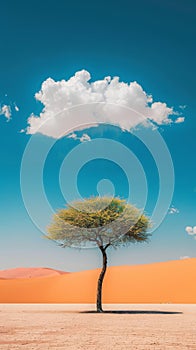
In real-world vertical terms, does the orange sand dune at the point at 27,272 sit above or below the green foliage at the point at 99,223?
above

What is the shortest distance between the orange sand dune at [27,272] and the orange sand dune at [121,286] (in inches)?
2335

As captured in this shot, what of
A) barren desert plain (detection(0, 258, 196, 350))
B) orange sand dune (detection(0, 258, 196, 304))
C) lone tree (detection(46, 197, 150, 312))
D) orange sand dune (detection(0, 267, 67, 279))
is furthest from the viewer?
orange sand dune (detection(0, 267, 67, 279))

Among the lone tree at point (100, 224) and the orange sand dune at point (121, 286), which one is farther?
the orange sand dune at point (121, 286)

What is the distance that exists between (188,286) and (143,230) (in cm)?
3350

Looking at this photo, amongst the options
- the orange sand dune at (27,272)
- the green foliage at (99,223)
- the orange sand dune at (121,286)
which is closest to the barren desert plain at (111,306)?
the orange sand dune at (121,286)

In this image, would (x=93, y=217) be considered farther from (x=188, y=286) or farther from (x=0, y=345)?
(x=188, y=286)

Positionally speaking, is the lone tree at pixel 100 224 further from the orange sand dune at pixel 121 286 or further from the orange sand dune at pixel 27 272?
the orange sand dune at pixel 27 272

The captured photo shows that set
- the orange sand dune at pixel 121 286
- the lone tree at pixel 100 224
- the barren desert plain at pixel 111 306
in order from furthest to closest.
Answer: the orange sand dune at pixel 121 286 < the lone tree at pixel 100 224 < the barren desert plain at pixel 111 306

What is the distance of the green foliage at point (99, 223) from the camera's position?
113 ft

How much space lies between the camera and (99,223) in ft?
113

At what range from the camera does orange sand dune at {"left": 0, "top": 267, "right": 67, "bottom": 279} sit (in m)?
149

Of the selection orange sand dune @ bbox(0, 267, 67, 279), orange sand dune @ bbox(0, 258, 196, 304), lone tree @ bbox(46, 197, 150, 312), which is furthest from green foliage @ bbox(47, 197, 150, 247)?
orange sand dune @ bbox(0, 267, 67, 279)

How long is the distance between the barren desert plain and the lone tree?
→ 17.8 feet

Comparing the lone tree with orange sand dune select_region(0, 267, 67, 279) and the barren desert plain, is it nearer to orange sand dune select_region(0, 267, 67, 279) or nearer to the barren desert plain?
the barren desert plain
